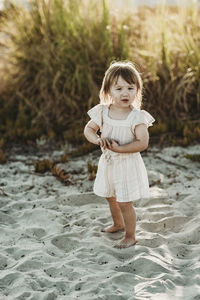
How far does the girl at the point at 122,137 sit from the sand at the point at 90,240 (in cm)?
35

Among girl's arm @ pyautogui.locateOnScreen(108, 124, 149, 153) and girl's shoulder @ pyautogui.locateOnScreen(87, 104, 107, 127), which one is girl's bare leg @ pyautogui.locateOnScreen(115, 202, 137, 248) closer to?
girl's arm @ pyautogui.locateOnScreen(108, 124, 149, 153)

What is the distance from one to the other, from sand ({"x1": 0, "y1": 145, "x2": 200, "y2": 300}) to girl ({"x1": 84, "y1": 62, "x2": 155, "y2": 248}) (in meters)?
0.35

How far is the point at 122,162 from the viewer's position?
351cm

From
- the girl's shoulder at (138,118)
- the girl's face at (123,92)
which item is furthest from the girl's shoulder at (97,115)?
the girl's shoulder at (138,118)

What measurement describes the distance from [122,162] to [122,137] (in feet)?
0.70

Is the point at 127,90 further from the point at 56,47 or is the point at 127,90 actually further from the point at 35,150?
the point at 56,47

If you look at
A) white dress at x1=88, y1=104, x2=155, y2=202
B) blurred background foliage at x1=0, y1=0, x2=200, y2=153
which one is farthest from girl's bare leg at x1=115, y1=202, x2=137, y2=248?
blurred background foliage at x1=0, y1=0, x2=200, y2=153

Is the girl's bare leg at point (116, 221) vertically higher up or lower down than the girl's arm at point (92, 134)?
lower down

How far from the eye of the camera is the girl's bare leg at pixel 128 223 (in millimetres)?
3546

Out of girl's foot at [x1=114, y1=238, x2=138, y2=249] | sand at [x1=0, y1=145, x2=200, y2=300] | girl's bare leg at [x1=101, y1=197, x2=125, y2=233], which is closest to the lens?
sand at [x1=0, y1=145, x2=200, y2=300]

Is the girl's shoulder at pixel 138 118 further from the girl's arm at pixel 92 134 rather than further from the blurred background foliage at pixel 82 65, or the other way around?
the blurred background foliage at pixel 82 65

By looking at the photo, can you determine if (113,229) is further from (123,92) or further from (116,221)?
(123,92)

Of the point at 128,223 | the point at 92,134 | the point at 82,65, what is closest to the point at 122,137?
the point at 92,134

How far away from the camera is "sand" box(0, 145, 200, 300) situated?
117 inches
